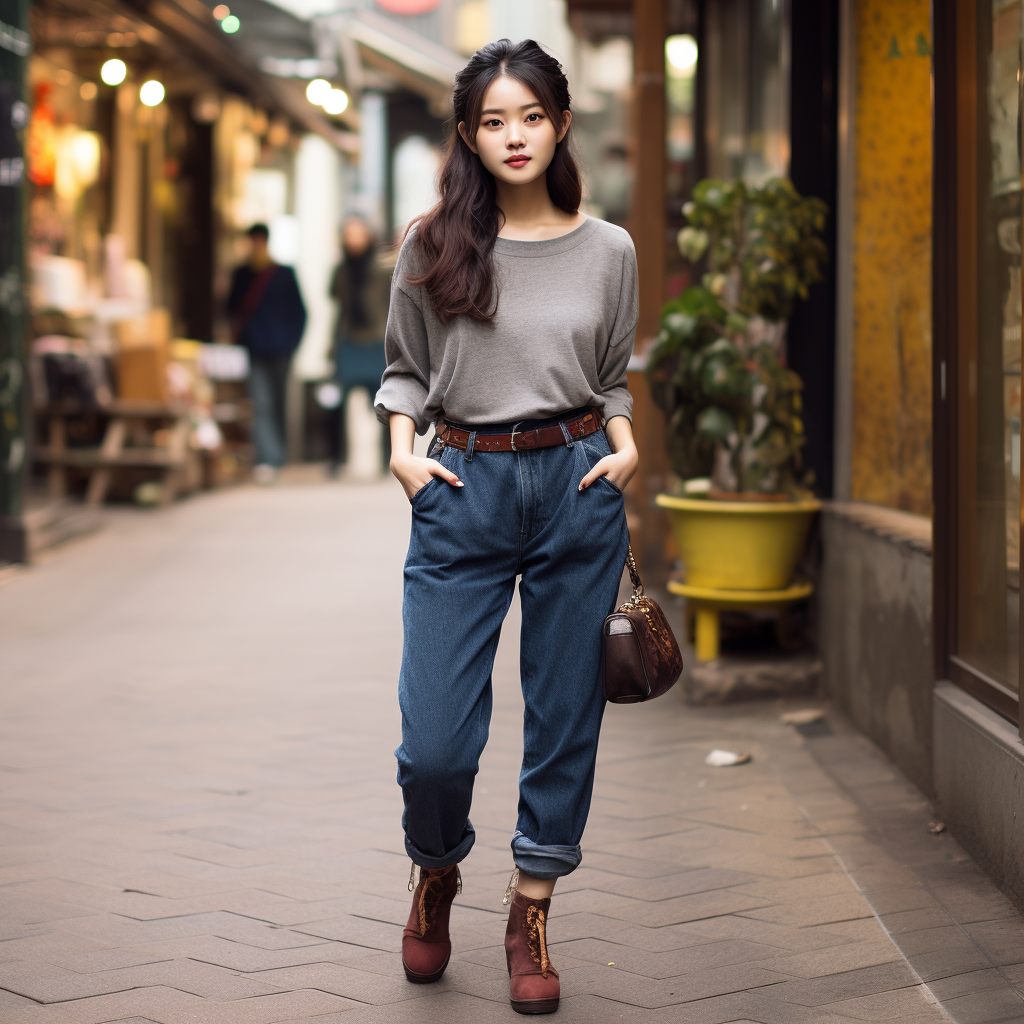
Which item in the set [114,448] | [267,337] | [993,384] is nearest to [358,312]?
[267,337]

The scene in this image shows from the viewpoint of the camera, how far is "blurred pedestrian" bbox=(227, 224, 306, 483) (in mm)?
12500

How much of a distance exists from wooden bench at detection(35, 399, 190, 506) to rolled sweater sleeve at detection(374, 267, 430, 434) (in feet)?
25.8

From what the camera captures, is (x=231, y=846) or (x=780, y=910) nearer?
(x=780, y=910)

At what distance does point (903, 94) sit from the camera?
4.63 metres

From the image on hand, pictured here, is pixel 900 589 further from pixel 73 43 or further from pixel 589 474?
pixel 73 43

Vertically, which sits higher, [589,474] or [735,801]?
[589,474]

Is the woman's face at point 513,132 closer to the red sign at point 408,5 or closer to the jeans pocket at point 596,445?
the jeans pocket at point 596,445

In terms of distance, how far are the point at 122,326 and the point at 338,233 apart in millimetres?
6947

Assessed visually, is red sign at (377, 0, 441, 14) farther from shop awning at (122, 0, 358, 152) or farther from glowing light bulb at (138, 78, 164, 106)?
glowing light bulb at (138, 78, 164, 106)

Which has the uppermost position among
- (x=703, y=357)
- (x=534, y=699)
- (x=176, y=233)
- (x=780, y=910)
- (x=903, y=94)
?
(x=176, y=233)

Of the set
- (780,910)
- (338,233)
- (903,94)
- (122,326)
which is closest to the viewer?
(780,910)

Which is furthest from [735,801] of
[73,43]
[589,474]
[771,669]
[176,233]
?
[176,233]

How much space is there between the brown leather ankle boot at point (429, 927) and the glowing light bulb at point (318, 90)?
12.0m

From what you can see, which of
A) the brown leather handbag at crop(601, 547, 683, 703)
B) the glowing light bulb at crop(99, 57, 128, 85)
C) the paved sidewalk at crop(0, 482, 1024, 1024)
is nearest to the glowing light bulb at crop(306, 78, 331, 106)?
the glowing light bulb at crop(99, 57, 128, 85)
